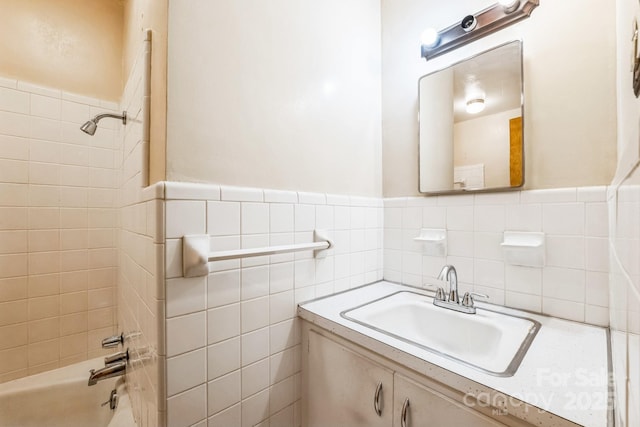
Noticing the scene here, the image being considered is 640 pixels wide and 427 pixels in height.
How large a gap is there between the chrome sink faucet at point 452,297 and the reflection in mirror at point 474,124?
0.39 m

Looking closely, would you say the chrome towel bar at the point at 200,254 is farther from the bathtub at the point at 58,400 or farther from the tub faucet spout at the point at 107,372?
the bathtub at the point at 58,400

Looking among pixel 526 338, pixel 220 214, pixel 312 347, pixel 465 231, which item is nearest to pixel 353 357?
Result: pixel 312 347

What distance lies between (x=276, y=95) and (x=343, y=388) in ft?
3.54

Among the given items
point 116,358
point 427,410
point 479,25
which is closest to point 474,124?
point 479,25

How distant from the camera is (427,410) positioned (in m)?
0.64

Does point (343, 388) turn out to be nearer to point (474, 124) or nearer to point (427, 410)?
point (427, 410)

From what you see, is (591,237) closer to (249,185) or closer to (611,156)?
(611,156)

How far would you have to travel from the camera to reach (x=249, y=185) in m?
0.89

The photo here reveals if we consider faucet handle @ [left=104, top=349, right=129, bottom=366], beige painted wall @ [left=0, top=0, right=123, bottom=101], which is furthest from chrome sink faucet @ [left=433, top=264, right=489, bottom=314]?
beige painted wall @ [left=0, top=0, right=123, bottom=101]

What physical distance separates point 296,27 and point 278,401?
4.85ft

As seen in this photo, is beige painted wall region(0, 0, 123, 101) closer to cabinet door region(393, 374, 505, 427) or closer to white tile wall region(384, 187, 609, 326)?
white tile wall region(384, 187, 609, 326)

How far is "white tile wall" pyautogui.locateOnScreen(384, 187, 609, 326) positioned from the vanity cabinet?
0.60m

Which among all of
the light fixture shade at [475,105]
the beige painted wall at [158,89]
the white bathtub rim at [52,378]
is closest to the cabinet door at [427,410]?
the beige painted wall at [158,89]

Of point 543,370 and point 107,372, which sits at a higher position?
point 543,370
